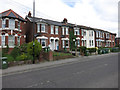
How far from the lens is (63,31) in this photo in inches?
1085

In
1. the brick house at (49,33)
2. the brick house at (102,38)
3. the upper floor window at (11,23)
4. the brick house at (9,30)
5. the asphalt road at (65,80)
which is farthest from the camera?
the brick house at (102,38)

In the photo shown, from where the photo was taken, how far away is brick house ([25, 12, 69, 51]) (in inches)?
902

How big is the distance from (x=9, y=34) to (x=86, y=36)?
24151 millimetres

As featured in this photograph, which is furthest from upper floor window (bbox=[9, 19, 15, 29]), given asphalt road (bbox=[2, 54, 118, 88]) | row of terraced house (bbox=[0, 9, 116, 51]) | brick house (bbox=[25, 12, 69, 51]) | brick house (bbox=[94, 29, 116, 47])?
brick house (bbox=[94, 29, 116, 47])

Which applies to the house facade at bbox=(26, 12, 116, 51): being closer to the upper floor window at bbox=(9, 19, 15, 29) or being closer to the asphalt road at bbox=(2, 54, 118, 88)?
the upper floor window at bbox=(9, 19, 15, 29)

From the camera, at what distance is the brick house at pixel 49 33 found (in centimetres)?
2291

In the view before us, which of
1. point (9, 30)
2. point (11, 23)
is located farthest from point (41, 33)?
point (9, 30)

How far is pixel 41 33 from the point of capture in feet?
74.9

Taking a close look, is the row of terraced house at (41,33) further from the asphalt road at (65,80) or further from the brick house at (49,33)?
the asphalt road at (65,80)

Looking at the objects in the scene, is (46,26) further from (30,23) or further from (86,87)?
(86,87)

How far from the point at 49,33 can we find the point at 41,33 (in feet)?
8.01

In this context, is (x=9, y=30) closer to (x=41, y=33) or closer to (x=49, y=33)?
(x=41, y=33)

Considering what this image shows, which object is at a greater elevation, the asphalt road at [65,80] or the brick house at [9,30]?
the brick house at [9,30]

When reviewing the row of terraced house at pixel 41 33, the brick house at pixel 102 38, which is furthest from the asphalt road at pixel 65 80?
the brick house at pixel 102 38
